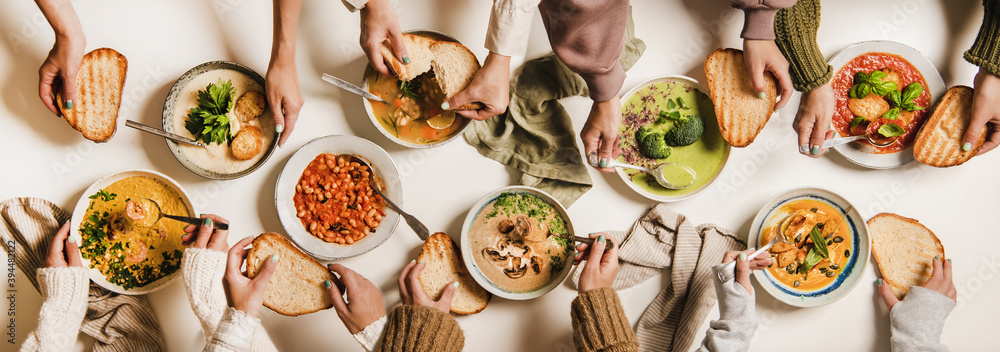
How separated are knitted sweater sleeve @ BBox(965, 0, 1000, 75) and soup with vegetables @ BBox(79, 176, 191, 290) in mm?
3811

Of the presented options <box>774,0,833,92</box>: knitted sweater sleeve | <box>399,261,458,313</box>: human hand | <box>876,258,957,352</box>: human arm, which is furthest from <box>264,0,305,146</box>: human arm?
<box>876,258,957,352</box>: human arm

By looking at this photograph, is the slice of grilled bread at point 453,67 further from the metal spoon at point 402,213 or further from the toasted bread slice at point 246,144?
the toasted bread slice at point 246,144

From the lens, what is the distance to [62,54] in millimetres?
2131

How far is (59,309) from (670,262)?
2812 millimetres

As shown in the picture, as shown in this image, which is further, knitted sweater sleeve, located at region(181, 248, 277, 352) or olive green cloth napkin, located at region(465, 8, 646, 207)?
olive green cloth napkin, located at region(465, 8, 646, 207)

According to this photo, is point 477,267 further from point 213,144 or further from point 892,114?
point 892,114

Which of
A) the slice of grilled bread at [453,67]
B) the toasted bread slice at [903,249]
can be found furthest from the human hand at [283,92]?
the toasted bread slice at [903,249]

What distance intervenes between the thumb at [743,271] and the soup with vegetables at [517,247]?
752mm

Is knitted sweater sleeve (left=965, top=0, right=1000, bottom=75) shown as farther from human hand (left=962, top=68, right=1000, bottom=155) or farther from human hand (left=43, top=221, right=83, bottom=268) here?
human hand (left=43, top=221, right=83, bottom=268)

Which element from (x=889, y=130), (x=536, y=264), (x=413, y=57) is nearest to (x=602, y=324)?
(x=536, y=264)

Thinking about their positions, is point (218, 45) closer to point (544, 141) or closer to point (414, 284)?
point (414, 284)

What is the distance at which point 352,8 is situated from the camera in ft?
6.39

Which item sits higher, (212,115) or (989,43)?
(212,115)

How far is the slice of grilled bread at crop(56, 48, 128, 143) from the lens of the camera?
221cm
